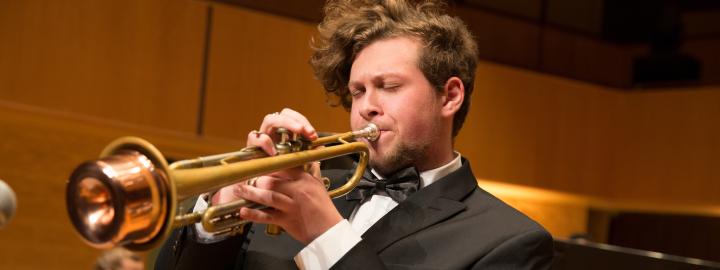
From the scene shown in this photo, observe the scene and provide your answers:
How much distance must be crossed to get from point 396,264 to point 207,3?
4098 mm

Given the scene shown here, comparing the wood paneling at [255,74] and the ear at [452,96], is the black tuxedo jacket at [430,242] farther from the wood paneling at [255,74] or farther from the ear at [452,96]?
the wood paneling at [255,74]

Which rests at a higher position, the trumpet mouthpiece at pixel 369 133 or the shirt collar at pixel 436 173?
the trumpet mouthpiece at pixel 369 133

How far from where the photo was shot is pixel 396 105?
7.42 feet

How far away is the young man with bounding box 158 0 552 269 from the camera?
2.01 meters

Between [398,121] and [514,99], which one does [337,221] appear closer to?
[398,121]

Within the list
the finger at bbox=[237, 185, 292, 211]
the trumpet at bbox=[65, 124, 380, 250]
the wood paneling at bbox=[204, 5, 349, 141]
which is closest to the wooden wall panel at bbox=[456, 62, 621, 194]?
the wood paneling at bbox=[204, 5, 349, 141]

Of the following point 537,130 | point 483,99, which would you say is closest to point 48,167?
point 483,99

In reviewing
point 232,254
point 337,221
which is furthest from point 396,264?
point 232,254

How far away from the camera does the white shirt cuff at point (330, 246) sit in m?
2.01

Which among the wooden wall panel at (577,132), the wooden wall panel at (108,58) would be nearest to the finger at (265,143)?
the wooden wall panel at (108,58)

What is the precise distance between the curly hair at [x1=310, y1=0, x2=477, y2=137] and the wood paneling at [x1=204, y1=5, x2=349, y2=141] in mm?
3525

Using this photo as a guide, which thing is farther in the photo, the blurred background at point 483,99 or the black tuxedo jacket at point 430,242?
the blurred background at point 483,99

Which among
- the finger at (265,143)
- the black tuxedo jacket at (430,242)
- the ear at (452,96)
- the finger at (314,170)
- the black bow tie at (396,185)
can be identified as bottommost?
the black tuxedo jacket at (430,242)

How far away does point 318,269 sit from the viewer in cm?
203
